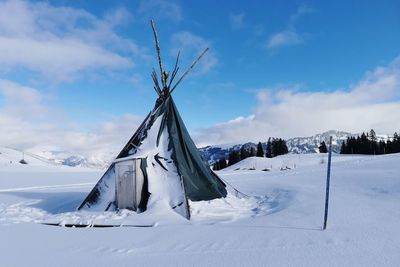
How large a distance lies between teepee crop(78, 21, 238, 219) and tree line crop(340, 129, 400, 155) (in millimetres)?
→ 66154

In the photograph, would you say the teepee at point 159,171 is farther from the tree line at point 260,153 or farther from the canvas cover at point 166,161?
the tree line at point 260,153

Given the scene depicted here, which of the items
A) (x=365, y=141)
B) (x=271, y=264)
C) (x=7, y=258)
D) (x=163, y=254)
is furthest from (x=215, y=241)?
(x=365, y=141)

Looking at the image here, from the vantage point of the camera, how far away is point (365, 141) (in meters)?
72.2

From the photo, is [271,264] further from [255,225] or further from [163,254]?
[255,225]

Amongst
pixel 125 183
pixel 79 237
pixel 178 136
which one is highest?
pixel 178 136

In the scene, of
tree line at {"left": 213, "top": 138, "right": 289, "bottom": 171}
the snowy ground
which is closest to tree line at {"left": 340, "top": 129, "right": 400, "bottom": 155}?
tree line at {"left": 213, "top": 138, "right": 289, "bottom": 171}

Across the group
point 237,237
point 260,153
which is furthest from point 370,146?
point 237,237

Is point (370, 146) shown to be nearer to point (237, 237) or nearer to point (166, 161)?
point (166, 161)

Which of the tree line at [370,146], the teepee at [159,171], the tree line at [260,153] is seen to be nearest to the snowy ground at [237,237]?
the teepee at [159,171]

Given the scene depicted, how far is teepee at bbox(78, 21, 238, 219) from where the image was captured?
9.06 meters

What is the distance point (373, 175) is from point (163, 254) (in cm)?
877

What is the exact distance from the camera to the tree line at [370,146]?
65375 mm

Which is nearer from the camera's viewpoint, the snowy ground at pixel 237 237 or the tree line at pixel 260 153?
the snowy ground at pixel 237 237

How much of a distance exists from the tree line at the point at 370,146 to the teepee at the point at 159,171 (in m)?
66.2
